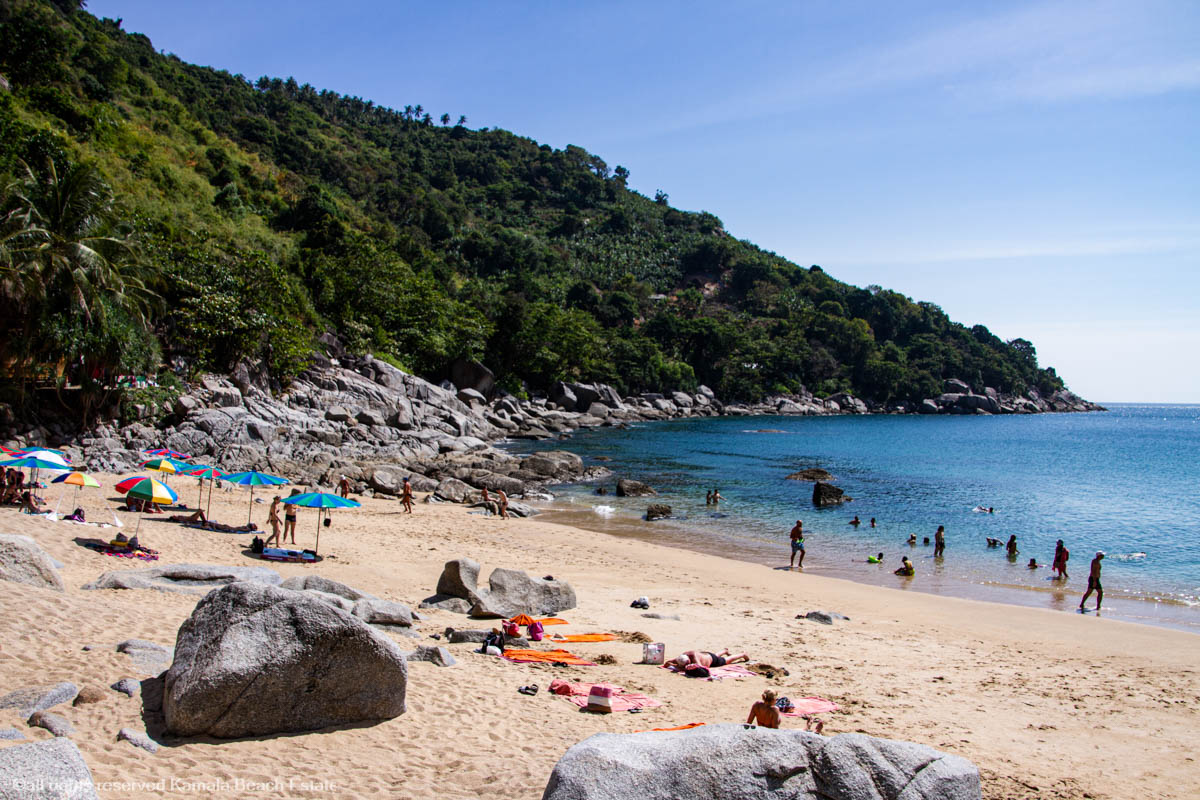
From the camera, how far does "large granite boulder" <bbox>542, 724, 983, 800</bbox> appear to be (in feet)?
16.8

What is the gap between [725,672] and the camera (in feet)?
36.4

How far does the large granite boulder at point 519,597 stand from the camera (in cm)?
1334

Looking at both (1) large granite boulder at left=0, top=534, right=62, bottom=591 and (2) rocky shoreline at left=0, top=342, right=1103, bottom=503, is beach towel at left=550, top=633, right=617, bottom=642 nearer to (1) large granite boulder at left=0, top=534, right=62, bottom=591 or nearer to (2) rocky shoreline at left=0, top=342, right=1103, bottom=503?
(1) large granite boulder at left=0, top=534, right=62, bottom=591

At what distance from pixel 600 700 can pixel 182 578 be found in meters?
7.82

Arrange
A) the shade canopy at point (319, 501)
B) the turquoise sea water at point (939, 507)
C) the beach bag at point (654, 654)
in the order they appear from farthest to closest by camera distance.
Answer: the turquoise sea water at point (939, 507) → the shade canopy at point (319, 501) → the beach bag at point (654, 654)

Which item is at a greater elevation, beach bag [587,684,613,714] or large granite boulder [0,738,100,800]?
large granite boulder [0,738,100,800]

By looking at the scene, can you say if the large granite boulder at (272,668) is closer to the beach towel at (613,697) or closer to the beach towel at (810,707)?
the beach towel at (613,697)

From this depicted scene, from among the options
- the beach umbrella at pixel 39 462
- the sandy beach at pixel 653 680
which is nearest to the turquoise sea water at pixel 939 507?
the sandy beach at pixel 653 680

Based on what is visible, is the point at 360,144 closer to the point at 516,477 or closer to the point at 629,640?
the point at 516,477

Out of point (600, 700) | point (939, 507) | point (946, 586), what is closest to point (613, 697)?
point (600, 700)

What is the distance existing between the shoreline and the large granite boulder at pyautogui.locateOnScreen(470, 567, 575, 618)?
9852mm

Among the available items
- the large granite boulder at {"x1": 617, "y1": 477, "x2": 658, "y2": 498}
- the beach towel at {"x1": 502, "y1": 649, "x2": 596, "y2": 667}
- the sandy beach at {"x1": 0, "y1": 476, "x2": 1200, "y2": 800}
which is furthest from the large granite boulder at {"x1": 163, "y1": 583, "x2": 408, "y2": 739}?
the large granite boulder at {"x1": 617, "y1": 477, "x2": 658, "y2": 498}

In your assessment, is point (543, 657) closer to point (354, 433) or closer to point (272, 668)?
point (272, 668)

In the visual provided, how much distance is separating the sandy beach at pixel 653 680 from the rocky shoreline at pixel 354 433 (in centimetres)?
931
